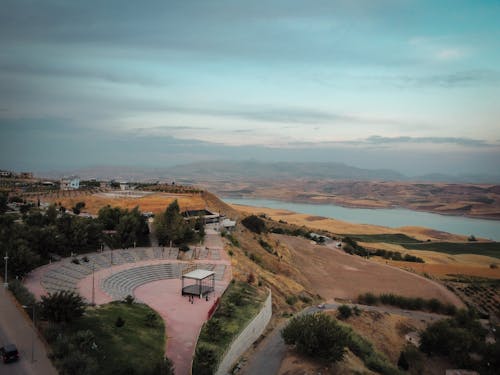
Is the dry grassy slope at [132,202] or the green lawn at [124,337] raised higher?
the dry grassy slope at [132,202]


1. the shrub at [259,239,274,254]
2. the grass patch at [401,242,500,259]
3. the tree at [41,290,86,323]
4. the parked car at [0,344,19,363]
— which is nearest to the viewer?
the parked car at [0,344,19,363]

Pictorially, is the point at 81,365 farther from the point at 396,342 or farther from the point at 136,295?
the point at 396,342

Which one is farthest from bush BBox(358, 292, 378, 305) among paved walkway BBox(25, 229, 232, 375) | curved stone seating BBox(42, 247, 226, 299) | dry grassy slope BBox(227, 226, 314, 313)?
curved stone seating BBox(42, 247, 226, 299)

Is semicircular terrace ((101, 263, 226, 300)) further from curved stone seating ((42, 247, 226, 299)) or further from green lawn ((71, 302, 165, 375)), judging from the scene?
green lawn ((71, 302, 165, 375))

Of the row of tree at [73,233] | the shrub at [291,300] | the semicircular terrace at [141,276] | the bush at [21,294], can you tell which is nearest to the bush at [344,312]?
the shrub at [291,300]

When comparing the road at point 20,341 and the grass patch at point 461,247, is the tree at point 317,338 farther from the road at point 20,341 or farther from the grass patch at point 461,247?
the grass patch at point 461,247
